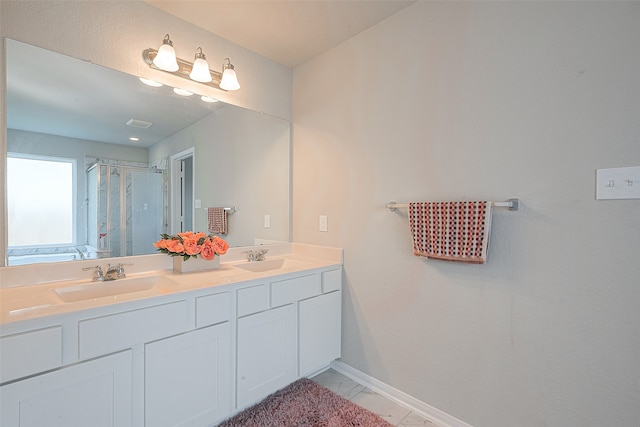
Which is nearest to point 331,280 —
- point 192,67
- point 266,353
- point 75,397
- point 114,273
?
point 266,353

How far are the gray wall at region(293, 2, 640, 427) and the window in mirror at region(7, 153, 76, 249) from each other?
154 centimetres

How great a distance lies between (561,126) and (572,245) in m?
0.50

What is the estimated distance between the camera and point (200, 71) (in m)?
1.79

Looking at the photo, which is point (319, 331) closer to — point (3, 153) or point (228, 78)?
point (228, 78)

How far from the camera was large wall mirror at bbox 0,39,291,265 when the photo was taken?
4.57ft

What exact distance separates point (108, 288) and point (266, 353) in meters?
0.87

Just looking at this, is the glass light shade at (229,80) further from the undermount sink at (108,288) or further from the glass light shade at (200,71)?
the undermount sink at (108,288)

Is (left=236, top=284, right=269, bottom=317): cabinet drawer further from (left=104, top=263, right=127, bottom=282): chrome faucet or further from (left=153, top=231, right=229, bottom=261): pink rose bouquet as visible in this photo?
(left=104, top=263, right=127, bottom=282): chrome faucet

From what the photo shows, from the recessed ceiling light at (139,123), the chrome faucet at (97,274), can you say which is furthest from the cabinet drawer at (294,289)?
the recessed ceiling light at (139,123)

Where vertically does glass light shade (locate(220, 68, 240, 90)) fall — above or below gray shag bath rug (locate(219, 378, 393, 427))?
above

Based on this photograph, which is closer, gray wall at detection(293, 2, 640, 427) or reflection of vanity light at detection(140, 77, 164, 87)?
gray wall at detection(293, 2, 640, 427)

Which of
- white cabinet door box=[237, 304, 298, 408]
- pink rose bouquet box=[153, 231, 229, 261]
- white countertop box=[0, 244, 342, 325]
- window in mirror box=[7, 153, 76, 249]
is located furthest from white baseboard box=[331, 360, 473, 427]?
window in mirror box=[7, 153, 76, 249]

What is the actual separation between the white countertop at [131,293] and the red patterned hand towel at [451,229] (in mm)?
680

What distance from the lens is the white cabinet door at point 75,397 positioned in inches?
38.4
